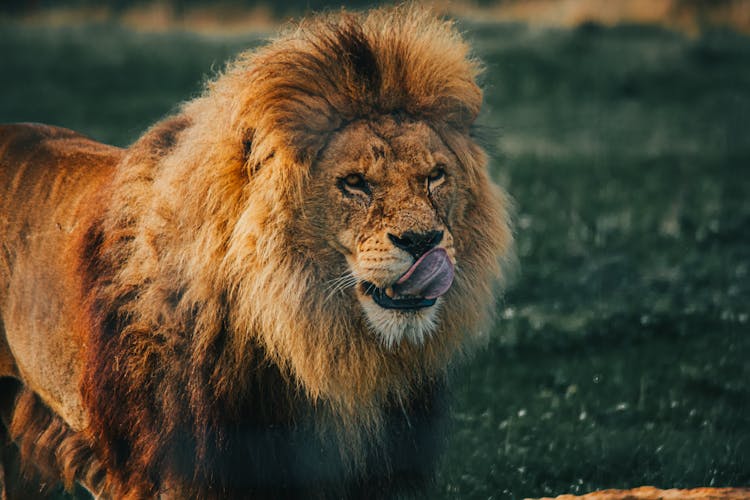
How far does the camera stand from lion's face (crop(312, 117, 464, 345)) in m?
3.57

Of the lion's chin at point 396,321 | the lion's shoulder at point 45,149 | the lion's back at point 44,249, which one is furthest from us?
the lion's shoulder at point 45,149

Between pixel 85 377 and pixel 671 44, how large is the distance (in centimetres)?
1743

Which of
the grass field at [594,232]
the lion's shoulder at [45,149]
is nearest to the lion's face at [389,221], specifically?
the grass field at [594,232]

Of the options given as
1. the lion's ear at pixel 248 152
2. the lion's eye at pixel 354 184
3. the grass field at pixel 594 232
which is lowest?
the grass field at pixel 594 232

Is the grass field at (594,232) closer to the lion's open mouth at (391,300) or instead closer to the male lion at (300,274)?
the male lion at (300,274)

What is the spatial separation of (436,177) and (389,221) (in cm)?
33

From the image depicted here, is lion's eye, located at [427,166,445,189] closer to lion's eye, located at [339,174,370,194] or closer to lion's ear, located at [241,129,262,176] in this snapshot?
lion's eye, located at [339,174,370,194]

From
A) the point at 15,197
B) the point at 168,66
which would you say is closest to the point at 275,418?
the point at 15,197

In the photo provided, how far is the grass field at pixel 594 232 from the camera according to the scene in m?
5.77

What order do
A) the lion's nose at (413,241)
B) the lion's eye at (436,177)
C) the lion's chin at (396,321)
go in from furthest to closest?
the lion's eye at (436,177)
the lion's chin at (396,321)
the lion's nose at (413,241)

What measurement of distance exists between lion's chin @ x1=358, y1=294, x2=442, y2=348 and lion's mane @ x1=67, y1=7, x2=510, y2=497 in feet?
0.24

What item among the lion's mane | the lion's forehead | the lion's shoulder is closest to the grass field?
the lion's mane

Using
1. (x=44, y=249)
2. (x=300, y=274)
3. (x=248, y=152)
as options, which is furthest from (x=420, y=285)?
(x=44, y=249)

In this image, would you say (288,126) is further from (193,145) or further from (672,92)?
(672,92)
